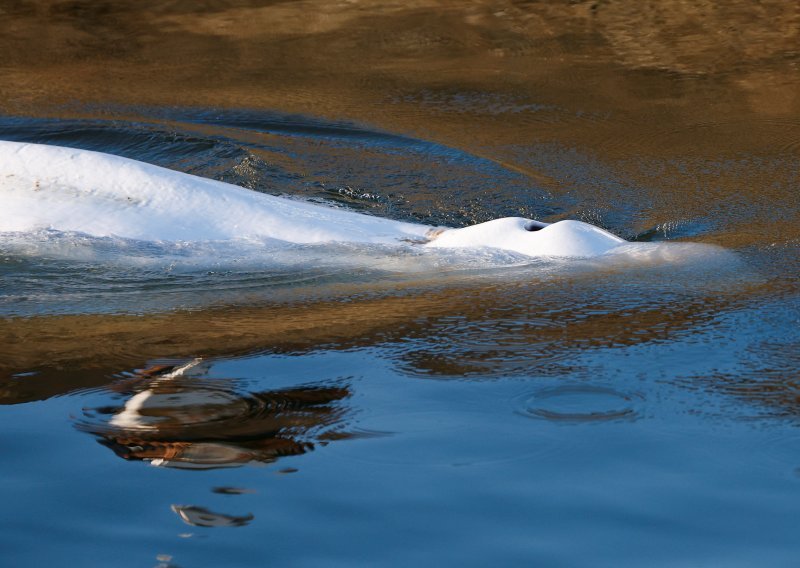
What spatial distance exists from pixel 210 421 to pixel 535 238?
1527 millimetres

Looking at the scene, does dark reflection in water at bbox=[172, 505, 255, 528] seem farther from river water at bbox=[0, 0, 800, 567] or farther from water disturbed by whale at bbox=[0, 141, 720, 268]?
water disturbed by whale at bbox=[0, 141, 720, 268]

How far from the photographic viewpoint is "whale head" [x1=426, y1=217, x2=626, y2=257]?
3512 millimetres

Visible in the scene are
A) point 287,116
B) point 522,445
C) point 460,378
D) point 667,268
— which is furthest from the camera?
point 287,116

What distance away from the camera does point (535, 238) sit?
3564 mm

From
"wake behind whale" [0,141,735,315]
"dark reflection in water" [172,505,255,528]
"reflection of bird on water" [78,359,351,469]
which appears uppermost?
"wake behind whale" [0,141,735,315]

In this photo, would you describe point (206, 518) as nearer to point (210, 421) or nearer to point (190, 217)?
point (210, 421)

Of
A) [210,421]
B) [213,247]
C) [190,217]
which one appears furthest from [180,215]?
[210,421]

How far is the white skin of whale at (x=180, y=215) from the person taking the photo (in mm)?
3602

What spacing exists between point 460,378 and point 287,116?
131 inches

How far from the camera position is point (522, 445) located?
2.23 meters

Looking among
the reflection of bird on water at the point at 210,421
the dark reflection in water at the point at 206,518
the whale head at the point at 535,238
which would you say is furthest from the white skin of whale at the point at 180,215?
the dark reflection in water at the point at 206,518

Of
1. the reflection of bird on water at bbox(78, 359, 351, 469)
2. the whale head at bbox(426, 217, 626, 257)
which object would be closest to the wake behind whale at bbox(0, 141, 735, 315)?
the whale head at bbox(426, 217, 626, 257)

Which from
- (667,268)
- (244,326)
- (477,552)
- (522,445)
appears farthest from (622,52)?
(477,552)

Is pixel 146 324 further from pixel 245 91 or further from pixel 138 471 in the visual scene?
pixel 245 91
